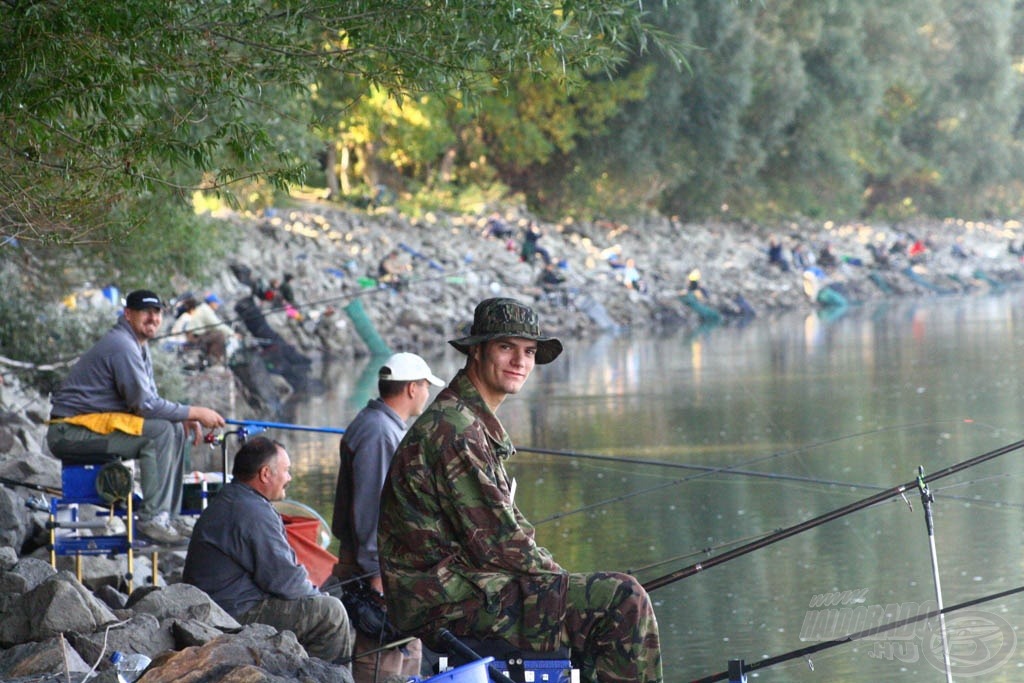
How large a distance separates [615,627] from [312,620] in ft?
7.94

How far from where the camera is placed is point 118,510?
8516mm

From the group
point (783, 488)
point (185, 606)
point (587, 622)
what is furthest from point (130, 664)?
point (783, 488)

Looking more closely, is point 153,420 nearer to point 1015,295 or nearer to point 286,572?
point 286,572

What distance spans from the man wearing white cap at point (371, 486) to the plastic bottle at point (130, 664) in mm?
1110

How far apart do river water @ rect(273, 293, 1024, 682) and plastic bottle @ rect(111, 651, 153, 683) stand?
6.65 ft

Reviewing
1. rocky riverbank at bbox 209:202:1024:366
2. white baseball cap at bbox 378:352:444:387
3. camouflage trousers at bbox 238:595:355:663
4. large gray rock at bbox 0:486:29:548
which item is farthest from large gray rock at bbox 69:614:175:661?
rocky riverbank at bbox 209:202:1024:366

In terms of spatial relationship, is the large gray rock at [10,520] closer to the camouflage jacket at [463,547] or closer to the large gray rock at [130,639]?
the large gray rock at [130,639]

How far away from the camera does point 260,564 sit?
7195mm

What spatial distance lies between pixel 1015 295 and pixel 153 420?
41.1 m

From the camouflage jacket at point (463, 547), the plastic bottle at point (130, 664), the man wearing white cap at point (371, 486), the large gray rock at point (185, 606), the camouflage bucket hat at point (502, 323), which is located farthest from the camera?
the man wearing white cap at point (371, 486)

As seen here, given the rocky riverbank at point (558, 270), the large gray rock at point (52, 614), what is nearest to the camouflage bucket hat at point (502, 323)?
the large gray rock at point (52, 614)

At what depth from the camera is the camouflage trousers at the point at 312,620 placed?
23.2ft

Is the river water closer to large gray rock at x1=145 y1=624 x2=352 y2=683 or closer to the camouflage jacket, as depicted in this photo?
the camouflage jacket

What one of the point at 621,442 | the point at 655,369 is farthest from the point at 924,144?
the point at 621,442
